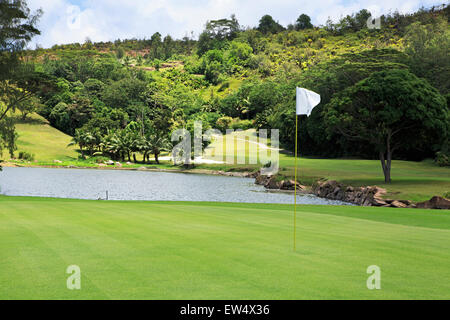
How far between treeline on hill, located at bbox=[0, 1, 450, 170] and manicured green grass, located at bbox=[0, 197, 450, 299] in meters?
29.3

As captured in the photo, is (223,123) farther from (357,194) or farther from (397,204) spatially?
(397,204)

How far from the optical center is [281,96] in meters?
112

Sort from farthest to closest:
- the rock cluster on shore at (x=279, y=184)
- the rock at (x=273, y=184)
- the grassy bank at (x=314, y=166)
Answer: the rock at (x=273, y=184), the rock cluster on shore at (x=279, y=184), the grassy bank at (x=314, y=166)

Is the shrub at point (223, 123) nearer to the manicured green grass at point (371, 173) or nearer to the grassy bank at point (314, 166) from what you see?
the grassy bank at point (314, 166)

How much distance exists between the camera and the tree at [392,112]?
38.6m

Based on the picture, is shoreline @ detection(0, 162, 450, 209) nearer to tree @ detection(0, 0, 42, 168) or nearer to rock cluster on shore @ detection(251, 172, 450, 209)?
rock cluster on shore @ detection(251, 172, 450, 209)

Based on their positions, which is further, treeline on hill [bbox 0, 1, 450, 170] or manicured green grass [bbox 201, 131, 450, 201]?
treeline on hill [bbox 0, 1, 450, 170]

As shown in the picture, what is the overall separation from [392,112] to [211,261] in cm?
3420

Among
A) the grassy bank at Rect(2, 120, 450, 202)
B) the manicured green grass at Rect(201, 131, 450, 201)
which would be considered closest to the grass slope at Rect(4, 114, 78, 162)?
the grassy bank at Rect(2, 120, 450, 202)

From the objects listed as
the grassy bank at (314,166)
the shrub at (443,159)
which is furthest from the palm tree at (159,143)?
the shrub at (443,159)

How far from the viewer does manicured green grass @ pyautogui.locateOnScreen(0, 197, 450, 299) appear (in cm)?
659

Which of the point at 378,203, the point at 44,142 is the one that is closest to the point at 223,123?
the point at 44,142

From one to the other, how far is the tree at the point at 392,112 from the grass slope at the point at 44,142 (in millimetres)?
69847
